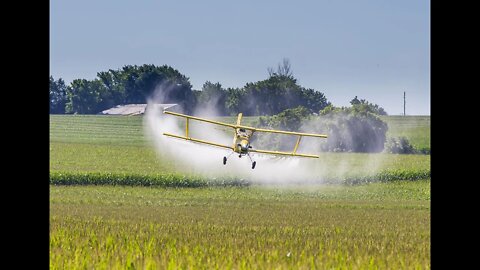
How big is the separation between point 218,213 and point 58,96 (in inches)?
5167

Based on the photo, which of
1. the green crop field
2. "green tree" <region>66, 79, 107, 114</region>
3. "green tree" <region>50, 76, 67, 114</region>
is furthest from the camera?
"green tree" <region>50, 76, 67, 114</region>

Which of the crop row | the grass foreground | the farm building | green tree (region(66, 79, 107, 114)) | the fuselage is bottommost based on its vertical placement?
the crop row

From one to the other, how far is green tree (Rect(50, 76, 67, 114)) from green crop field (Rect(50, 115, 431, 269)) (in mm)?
19382

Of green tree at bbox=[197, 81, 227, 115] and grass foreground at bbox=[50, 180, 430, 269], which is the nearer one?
grass foreground at bbox=[50, 180, 430, 269]

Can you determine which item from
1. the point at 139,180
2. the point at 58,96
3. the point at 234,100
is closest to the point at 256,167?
the point at 139,180

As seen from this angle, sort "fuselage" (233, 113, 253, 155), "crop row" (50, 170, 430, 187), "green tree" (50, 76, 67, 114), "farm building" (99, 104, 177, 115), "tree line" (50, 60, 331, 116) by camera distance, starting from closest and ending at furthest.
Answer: "fuselage" (233, 113, 253, 155)
"crop row" (50, 170, 430, 187)
"tree line" (50, 60, 331, 116)
"farm building" (99, 104, 177, 115)
"green tree" (50, 76, 67, 114)

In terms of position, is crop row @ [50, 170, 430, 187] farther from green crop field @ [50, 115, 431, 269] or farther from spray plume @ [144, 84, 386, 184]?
spray plume @ [144, 84, 386, 184]

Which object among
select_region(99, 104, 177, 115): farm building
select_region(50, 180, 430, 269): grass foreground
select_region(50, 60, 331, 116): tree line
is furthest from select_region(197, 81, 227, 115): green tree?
select_region(50, 180, 430, 269): grass foreground

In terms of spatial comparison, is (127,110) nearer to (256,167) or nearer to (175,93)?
(175,93)

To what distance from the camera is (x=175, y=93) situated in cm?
13012

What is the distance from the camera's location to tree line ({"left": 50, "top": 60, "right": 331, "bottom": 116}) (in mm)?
118438
